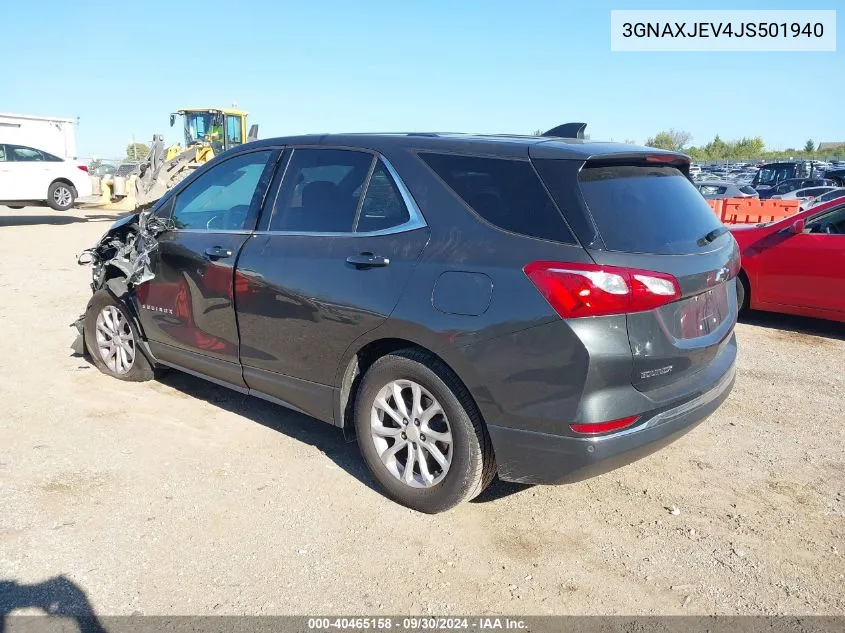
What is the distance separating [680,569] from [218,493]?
2263mm

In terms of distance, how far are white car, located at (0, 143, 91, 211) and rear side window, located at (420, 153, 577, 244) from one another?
59.2 ft

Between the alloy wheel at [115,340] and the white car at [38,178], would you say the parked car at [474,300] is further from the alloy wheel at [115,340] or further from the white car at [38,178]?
the white car at [38,178]

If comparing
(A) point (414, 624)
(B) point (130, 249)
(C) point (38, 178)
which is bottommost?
(A) point (414, 624)

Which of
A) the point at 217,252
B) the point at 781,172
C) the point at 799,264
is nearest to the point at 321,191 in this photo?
the point at 217,252

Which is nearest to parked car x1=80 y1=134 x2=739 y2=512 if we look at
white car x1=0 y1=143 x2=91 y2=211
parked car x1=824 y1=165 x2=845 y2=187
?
white car x1=0 y1=143 x2=91 y2=211

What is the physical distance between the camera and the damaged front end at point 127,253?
477 centimetres

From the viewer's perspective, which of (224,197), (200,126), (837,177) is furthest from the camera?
(200,126)

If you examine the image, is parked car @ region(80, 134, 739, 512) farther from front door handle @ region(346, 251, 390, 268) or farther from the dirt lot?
the dirt lot

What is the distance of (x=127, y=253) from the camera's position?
5008 mm

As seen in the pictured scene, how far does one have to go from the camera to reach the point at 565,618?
270 cm

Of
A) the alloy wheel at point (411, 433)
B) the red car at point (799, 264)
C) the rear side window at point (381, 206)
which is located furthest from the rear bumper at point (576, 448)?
the red car at point (799, 264)

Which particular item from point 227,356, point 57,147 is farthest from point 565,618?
point 57,147

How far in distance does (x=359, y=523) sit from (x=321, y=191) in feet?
→ 5.82

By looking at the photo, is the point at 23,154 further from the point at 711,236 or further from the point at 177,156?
the point at 711,236
